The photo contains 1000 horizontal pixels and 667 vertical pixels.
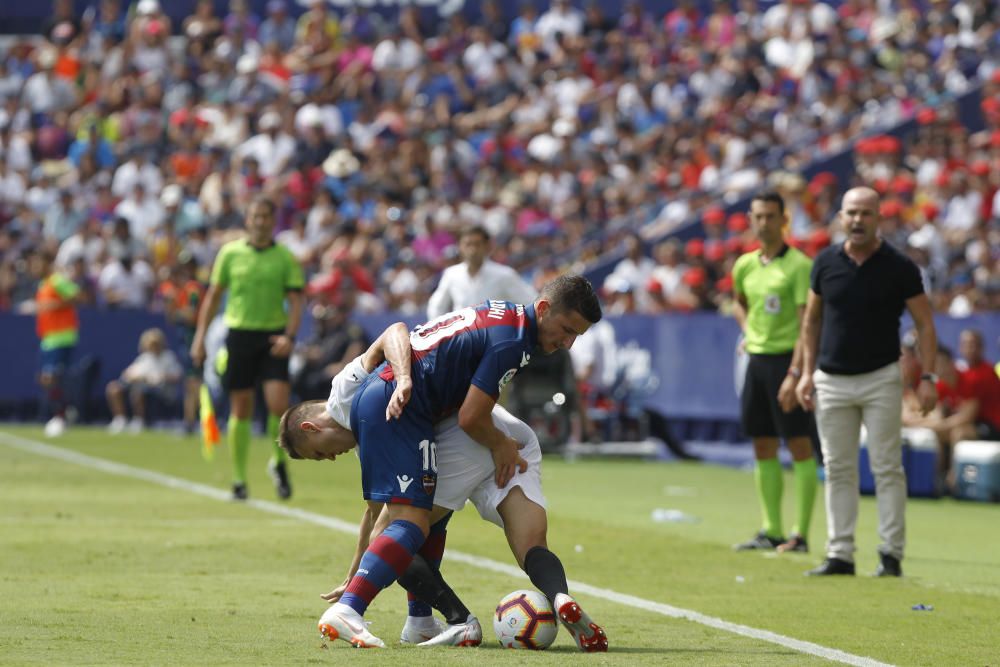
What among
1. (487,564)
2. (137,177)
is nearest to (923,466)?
(487,564)

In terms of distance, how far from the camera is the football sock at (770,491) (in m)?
12.4

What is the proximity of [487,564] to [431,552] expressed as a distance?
9.93ft

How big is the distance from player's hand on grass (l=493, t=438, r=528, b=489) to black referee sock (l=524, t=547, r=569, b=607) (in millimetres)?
314

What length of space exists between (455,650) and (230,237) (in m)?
19.0

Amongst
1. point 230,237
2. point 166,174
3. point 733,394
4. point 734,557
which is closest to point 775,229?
point 734,557

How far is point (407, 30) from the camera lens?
3300cm

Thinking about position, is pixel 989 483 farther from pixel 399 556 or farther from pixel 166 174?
pixel 166 174

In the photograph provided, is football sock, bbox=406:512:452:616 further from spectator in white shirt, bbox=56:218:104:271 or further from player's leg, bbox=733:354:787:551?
spectator in white shirt, bbox=56:218:104:271

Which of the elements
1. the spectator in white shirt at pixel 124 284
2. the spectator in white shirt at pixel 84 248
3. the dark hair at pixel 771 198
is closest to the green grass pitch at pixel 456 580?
the dark hair at pixel 771 198

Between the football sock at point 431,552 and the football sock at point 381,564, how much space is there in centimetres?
43

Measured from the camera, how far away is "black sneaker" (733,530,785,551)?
12.3 m

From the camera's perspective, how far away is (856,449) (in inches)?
431

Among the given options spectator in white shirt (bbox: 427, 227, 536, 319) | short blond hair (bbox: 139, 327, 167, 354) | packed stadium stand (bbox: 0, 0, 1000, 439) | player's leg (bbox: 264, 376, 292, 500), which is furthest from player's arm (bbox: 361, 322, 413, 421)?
short blond hair (bbox: 139, 327, 167, 354)

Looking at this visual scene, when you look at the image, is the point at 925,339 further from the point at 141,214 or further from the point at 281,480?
the point at 141,214
